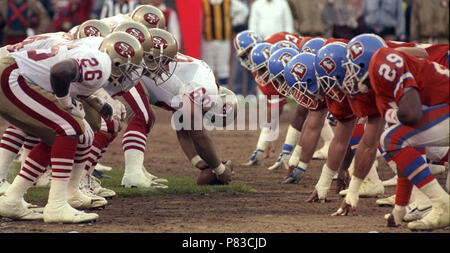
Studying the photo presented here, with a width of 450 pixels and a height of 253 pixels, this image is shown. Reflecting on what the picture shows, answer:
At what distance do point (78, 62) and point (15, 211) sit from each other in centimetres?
150

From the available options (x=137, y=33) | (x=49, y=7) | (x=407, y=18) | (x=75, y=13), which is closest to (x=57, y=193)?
(x=137, y=33)

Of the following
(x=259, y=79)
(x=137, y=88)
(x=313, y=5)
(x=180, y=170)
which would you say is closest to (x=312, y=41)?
(x=259, y=79)

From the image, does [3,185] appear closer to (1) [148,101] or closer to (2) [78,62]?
(1) [148,101]

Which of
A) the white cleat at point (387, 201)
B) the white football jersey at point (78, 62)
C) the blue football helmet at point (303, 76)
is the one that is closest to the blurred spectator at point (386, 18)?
the blue football helmet at point (303, 76)

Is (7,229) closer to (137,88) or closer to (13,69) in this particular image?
(13,69)

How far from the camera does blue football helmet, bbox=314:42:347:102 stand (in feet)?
24.3

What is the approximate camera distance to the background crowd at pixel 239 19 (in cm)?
1662

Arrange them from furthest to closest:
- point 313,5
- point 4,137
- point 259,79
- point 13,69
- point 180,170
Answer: point 313,5
point 180,170
point 259,79
point 4,137
point 13,69

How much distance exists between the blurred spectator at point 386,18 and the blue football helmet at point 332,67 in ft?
32.6

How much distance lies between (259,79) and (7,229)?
4.20 metres

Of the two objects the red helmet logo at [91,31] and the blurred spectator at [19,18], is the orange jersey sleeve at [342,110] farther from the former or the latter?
the blurred spectator at [19,18]

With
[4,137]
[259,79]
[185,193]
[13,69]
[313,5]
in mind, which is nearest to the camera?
[13,69]

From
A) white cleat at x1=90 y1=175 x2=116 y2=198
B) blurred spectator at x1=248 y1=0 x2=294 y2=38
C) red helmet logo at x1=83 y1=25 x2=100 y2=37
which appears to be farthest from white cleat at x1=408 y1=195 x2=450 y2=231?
blurred spectator at x1=248 y1=0 x2=294 y2=38

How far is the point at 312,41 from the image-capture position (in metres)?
8.97
